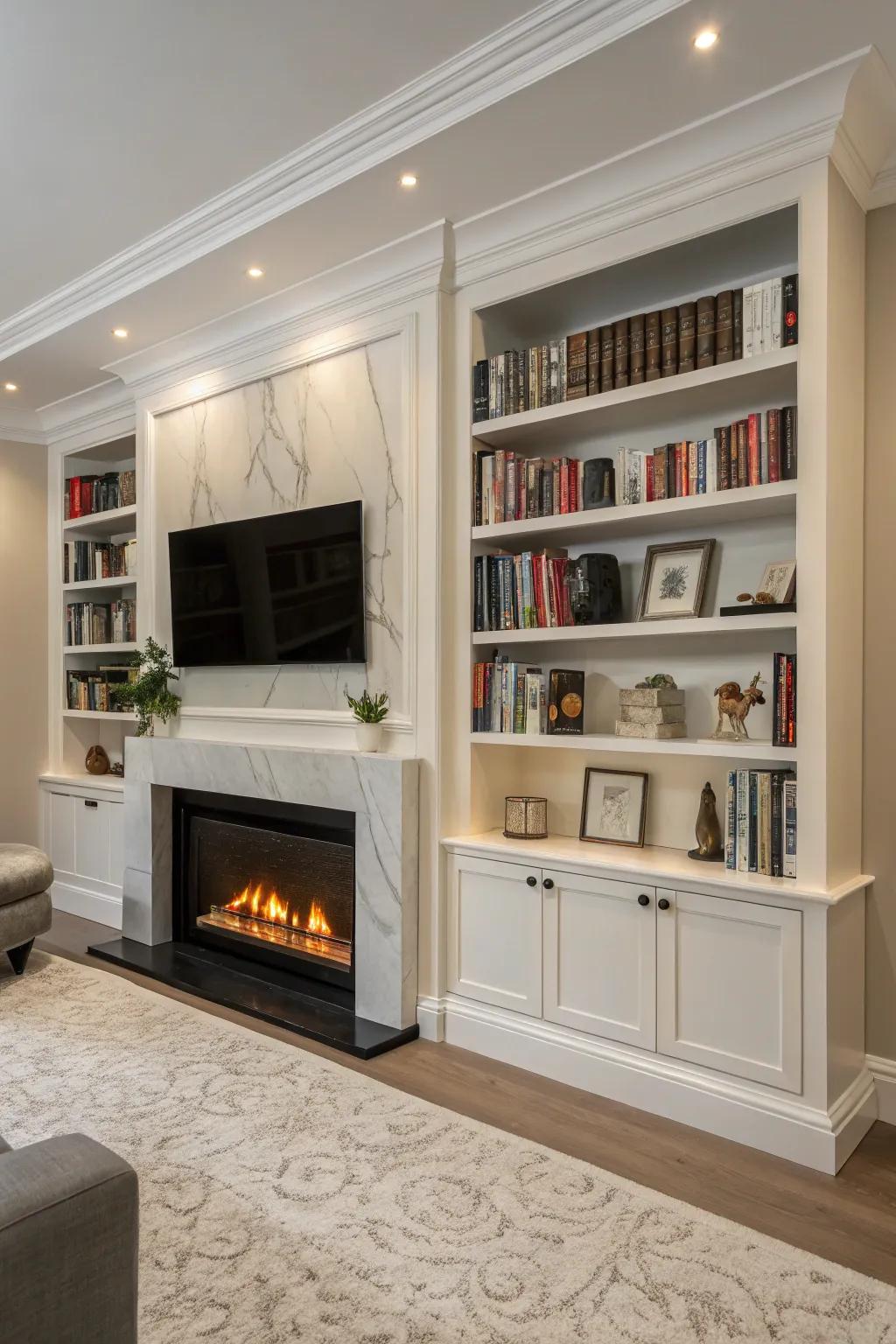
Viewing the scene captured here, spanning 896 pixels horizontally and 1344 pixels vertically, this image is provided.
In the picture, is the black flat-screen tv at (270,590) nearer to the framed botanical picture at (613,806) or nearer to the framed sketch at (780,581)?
the framed botanical picture at (613,806)

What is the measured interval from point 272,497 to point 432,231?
4.24 feet

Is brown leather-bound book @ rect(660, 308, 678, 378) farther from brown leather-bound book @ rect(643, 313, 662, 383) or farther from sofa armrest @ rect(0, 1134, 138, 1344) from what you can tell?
sofa armrest @ rect(0, 1134, 138, 1344)

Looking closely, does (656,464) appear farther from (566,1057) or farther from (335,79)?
(566,1057)

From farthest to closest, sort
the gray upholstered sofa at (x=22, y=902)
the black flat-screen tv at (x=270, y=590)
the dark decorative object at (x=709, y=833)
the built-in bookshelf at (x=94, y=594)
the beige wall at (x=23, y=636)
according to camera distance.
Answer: the beige wall at (x=23, y=636), the built-in bookshelf at (x=94, y=594), the gray upholstered sofa at (x=22, y=902), the black flat-screen tv at (x=270, y=590), the dark decorative object at (x=709, y=833)

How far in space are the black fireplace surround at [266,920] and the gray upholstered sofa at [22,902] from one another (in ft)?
1.09

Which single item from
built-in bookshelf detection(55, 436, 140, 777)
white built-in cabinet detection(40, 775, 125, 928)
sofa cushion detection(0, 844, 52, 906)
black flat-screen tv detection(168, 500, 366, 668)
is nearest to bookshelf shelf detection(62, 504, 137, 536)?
built-in bookshelf detection(55, 436, 140, 777)

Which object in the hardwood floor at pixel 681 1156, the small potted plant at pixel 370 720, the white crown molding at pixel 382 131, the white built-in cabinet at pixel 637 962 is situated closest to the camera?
the hardwood floor at pixel 681 1156

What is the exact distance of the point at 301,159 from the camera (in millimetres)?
2908

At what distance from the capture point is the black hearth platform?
3.20 m

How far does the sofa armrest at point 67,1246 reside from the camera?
121cm

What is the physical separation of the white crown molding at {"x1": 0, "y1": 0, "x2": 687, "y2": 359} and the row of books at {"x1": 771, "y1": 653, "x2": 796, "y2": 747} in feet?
5.39

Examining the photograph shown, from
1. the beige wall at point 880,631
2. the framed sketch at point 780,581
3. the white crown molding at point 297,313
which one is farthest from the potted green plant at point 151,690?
the beige wall at point 880,631

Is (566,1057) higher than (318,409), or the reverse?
(318,409)

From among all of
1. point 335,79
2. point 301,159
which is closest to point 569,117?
point 335,79
